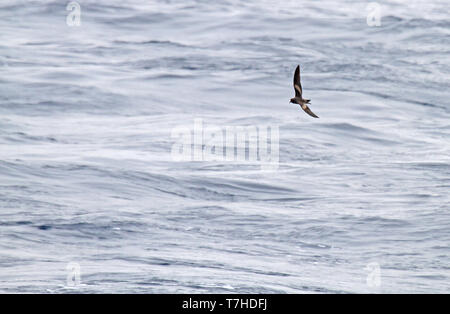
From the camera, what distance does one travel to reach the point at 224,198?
800 inches

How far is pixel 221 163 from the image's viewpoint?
22875 millimetres

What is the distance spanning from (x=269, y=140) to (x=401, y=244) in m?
7.22

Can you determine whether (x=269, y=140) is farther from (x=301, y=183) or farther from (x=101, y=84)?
(x=101, y=84)

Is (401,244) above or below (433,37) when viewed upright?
below

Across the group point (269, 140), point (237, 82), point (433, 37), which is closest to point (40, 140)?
point (269, 140)

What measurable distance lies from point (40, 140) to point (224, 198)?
19.3 ft

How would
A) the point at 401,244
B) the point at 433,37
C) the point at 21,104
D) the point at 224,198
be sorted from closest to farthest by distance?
the point at 401,244
the point at 224,198
the point at 21,104
the point at 433,37

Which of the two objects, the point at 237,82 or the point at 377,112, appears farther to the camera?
the point at 237,82

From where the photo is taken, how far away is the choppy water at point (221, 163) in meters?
16.5

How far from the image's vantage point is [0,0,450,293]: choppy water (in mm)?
16469
